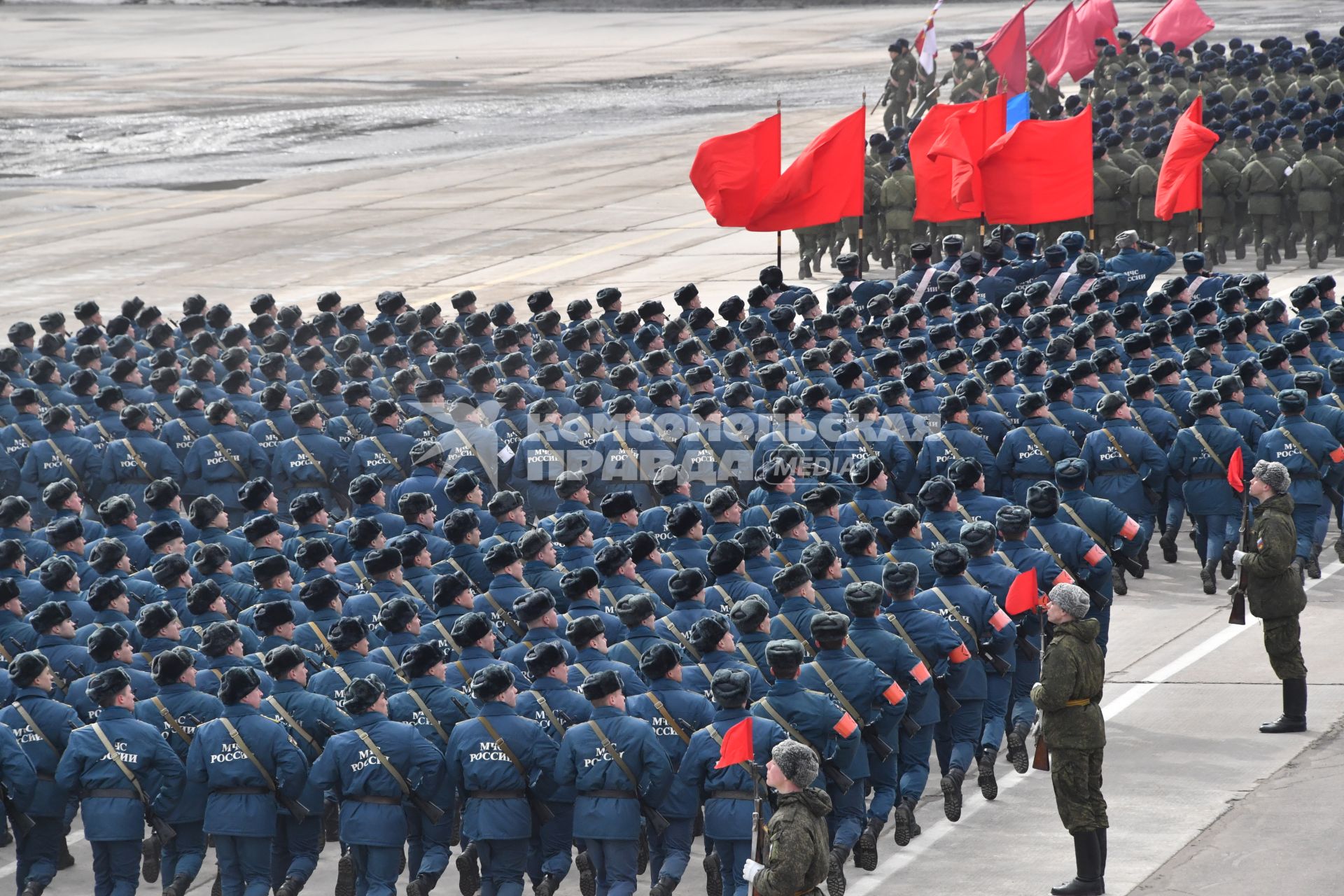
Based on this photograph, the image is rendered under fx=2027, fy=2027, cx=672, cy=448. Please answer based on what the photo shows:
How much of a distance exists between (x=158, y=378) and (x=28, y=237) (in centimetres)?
1679

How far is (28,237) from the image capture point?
109 feet

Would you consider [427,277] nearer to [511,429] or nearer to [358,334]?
[358,334]

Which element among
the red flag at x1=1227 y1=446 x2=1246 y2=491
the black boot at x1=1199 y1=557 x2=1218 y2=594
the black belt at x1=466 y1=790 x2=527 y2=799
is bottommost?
the black boot at x1=1199 y1=557 x2=1218 y2=594

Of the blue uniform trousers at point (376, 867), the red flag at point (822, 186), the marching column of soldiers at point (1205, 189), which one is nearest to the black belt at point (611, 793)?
the blue uniform trousers at point (376, 867)

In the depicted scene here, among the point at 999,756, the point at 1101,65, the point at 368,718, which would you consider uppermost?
the point at 1101,65

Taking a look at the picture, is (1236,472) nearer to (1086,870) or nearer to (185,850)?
(1086,870)

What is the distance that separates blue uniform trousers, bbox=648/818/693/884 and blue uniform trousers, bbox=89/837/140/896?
8.77 ft

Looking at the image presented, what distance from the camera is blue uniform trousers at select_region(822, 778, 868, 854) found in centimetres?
1057

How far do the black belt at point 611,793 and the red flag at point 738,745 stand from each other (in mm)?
820

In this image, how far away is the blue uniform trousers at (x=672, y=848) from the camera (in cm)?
1035

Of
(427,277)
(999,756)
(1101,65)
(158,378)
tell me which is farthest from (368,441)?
(1101,65)

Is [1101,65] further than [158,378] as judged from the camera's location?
Yes

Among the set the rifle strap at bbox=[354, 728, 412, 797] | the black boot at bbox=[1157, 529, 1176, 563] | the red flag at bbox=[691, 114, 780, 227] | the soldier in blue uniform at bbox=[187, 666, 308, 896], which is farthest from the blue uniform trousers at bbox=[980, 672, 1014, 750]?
the red flag at bbox=[691, 114, 780, 227]

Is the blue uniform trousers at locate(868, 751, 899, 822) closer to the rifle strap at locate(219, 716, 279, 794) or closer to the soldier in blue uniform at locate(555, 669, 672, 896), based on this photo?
the soldier in blue uniform at locate(555, 669, 672, 896)
